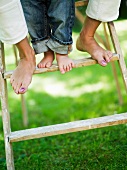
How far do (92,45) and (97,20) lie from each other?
166 millimetres

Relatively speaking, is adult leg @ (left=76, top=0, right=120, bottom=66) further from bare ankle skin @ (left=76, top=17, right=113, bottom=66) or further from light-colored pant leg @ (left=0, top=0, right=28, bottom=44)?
light-colored pant leg @ (left=0, top=0, right=28, bottom=44)

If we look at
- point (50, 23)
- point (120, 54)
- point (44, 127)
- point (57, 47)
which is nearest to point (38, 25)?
point (50, 23)

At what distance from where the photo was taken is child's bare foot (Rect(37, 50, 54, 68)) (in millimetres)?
2477

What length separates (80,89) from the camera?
5.09m

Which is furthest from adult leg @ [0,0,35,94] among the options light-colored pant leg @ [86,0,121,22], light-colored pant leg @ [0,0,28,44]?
light-colored pant leg @ [86,0,121,22]

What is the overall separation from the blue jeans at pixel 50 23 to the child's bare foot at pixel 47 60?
1.3 inches

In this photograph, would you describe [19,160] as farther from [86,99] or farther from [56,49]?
[86,99]

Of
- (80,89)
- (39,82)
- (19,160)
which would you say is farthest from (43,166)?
(39,82)

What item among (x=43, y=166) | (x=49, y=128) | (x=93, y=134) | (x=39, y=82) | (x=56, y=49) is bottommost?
(x=39, y=82)

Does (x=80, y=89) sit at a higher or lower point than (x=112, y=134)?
lower

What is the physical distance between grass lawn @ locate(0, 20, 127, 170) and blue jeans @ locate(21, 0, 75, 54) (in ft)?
2.39

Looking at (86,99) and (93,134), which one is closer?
(93,134)

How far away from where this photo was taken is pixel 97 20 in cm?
247

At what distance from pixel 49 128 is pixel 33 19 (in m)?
0.68
